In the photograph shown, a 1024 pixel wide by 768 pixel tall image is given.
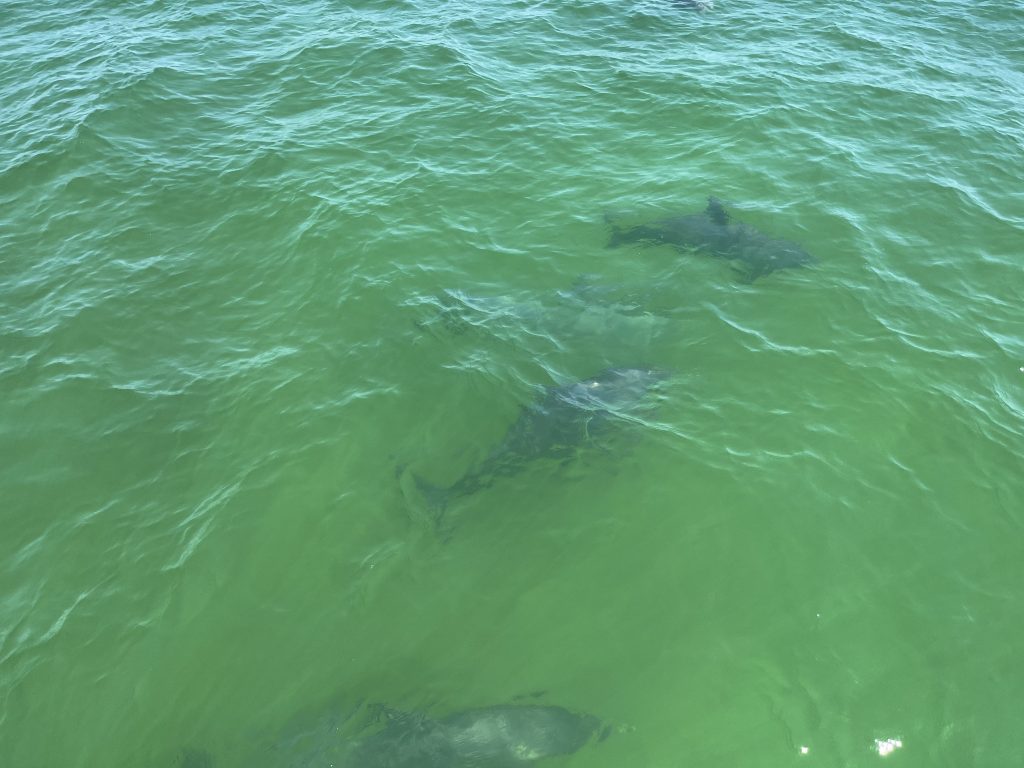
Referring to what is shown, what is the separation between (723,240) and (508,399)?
27.6ft

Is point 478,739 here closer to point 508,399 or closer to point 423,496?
point 423,496

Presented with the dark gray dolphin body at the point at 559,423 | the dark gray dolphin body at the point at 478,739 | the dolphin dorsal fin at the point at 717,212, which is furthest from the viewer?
the dolphin dorsal fin at the point at 717,212

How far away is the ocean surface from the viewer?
12.4m

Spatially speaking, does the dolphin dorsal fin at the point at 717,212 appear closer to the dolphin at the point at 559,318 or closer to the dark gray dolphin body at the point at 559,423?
the dolphin at the point at 559,318

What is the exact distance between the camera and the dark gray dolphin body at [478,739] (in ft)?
37.2

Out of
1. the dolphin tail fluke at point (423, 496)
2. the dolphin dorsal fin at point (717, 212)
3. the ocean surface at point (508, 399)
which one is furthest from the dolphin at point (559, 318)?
the dolphin tail fluke at point (423, 496)

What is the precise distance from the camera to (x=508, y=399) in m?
17.0

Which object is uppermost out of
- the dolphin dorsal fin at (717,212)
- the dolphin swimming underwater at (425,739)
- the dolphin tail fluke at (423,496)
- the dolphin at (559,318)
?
the dolphin dorsal fin at (717,212)

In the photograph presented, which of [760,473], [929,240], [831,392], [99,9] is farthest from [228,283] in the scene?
[99,9]

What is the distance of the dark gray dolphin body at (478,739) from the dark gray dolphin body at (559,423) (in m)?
4.24

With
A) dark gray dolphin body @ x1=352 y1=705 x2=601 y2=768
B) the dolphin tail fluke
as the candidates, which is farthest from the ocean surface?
dark gray dolphin body @ x1=352 y1=705 x2=601 y2=768

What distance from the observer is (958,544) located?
14.1 m

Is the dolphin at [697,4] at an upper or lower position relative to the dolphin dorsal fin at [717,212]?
upper

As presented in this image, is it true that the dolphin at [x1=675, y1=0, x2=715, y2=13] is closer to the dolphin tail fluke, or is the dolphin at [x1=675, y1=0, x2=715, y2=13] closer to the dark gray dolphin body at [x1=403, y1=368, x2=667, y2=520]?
the dark gray dolphin body at [x1=403, y1=368, x2=667, y2=520]
